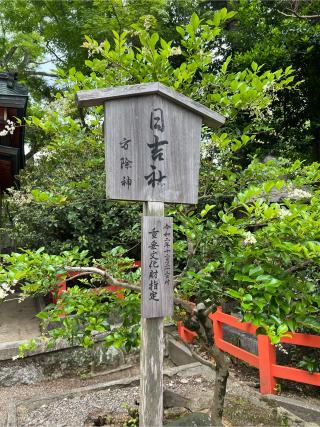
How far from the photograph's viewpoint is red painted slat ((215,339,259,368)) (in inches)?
162

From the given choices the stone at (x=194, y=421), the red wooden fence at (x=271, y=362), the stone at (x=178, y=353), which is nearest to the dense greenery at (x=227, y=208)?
the red wooden fence at (x=271, y=362)

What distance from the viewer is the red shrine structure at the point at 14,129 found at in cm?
593

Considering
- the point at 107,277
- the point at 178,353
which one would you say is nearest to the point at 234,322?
the point at 178,353

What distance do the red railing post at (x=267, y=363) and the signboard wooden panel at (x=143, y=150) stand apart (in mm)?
2455

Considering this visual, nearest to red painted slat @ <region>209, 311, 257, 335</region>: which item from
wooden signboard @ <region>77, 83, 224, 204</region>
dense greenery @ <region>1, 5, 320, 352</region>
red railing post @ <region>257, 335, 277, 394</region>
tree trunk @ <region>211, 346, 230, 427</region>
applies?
red railing post @ <region>257, 335, 277, 394</region>

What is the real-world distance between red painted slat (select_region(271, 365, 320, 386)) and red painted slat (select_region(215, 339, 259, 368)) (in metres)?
0.31

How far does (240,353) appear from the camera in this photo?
4.38 m

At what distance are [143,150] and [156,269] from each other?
762 mm

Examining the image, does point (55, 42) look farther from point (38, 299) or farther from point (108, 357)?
point (108, 357)

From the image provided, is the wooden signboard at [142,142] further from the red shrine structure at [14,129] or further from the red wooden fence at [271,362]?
the red shrine structure at [14,129]

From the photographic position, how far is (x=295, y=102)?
8336 mm

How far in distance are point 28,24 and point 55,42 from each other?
1.37m

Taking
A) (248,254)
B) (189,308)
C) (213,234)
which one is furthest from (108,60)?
(189,308)

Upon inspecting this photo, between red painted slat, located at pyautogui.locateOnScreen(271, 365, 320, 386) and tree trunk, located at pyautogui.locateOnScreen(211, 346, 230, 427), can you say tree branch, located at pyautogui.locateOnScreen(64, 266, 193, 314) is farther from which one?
red painted slat, located at pyautogui.locateOnScreen(271, 365, 320, 386)
